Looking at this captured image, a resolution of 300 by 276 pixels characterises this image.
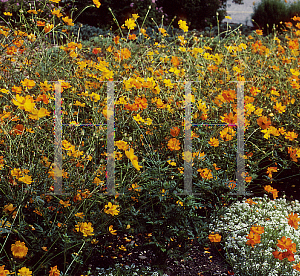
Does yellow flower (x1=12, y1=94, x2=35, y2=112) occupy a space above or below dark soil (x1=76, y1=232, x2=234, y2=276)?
above

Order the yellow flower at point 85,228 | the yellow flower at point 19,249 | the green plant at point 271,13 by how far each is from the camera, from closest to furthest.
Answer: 1. the yellow flower at point 19,249
2. the yellow flower at point 85,228
3. the green plant at point 271,13

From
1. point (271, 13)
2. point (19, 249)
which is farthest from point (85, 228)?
point (271, 13)

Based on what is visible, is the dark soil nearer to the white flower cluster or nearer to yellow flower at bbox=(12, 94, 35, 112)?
the white flower cluster

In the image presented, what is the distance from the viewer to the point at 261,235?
7.04 ft

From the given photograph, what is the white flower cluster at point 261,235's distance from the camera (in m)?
1.86

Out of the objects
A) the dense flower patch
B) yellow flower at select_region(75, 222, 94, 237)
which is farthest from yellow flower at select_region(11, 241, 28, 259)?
yellow flower at select_region(75, 222, 94, 237)

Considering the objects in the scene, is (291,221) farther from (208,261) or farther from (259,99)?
(259,99)

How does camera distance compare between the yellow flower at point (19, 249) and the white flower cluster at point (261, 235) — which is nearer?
the yellow flower at point (19, 249)

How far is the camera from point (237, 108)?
2330 mm

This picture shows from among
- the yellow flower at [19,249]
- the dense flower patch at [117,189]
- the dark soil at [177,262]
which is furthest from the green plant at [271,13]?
the yellow flower at [19,249]

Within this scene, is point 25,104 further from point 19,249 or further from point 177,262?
point 177,262

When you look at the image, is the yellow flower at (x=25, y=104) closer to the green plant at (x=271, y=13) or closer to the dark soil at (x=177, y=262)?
the dark soil at (x=177, y=262)

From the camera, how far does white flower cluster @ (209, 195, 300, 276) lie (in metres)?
1.86

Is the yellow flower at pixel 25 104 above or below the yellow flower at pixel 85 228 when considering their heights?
above
